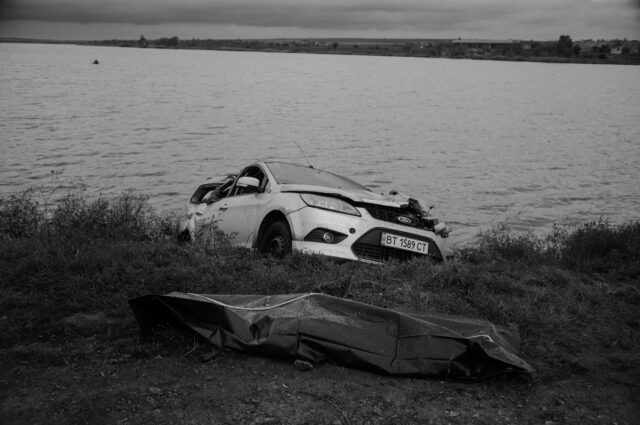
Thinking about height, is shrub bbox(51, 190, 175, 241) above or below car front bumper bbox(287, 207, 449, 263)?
below

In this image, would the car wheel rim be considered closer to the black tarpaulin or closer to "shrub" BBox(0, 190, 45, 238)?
the black tarpaulin

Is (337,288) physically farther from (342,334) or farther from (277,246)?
(277,246)

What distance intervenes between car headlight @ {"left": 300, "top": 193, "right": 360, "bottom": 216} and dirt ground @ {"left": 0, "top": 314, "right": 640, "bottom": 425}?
3.27m

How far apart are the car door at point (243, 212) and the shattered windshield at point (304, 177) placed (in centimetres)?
20

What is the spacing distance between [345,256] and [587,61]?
145556 mm

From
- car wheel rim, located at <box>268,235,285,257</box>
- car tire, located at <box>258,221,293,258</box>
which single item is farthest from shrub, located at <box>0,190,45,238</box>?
car wheel rim, located at <box>268,235,285,257</box>

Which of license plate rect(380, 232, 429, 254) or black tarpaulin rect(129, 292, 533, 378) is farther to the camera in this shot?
license plate rect(380, 232, 429, 254)

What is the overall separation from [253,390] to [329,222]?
3658 millimetres

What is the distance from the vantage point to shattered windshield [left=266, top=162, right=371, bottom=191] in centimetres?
858

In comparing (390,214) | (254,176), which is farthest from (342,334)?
(254,176)

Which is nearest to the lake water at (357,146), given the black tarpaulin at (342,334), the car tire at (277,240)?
the car tire at (277,240)

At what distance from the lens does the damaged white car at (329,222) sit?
7402 mm

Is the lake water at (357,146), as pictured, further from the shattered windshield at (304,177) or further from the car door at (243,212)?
the car door at (243,212)

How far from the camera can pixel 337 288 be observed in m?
5.89
